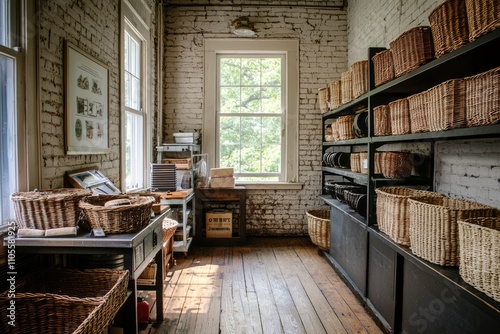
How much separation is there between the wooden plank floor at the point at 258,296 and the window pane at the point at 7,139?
1363 millimetres

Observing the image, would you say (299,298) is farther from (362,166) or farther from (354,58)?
(354,58)

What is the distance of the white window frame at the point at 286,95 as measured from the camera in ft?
17.4

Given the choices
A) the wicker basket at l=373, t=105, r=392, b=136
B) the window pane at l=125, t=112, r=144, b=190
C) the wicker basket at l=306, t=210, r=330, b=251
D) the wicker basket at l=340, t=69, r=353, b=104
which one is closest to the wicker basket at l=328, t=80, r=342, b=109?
the wicker basket at l=340, t=69, r=353, b=104

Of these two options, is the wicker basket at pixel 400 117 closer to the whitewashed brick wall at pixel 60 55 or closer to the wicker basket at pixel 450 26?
the wicker basket at pixel 450 26

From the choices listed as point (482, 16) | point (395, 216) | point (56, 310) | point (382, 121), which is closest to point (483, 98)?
point (482, 16)

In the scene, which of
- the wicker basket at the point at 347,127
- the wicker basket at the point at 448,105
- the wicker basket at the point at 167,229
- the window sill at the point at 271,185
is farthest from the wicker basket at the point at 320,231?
the wicker basket at the point at 448,105

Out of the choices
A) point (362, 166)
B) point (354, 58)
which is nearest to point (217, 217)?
point (362, 166)

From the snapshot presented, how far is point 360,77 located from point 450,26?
1486 millimetres

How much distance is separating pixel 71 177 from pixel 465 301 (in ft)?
8.81

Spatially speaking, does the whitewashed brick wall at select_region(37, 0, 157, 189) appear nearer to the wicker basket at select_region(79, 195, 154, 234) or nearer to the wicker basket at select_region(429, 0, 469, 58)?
the wicker basket at select_region(79, 195, 154, 234)

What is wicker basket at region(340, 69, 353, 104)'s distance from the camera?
3.75 m

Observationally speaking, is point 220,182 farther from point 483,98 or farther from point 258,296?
point 483,98

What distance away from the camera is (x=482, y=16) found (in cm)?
163

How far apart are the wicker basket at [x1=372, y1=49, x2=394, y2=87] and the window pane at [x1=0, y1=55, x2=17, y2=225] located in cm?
264
